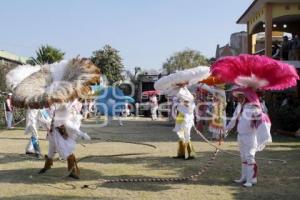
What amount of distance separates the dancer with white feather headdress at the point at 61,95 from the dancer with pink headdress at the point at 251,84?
248cm

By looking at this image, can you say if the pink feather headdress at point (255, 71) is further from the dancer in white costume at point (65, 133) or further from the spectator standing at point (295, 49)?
the spectator standing at point (295, 49)

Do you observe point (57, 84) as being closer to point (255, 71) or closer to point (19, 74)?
point (19, 74)

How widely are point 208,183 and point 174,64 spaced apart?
5299cm

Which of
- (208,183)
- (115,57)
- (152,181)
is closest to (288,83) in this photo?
(208,183)

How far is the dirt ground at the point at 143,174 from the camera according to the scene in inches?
341

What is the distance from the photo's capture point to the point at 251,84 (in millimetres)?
9570

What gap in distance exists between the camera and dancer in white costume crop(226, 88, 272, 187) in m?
9.47

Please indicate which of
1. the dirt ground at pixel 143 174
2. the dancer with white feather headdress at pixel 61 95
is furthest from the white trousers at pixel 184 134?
the dancer with white feather headdress at pixel 61 95

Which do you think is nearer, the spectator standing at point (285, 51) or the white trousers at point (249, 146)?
the white trousers at point (249, 146)

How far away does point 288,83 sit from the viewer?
9.50 meters

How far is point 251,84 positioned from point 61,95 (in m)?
3.46

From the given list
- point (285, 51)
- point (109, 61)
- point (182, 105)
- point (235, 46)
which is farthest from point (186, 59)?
point (182, 105)

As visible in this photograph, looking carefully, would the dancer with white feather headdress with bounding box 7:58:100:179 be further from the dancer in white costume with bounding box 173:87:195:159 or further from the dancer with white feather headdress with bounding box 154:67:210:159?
the dancer in white costume with bounding box 173:87:195:159

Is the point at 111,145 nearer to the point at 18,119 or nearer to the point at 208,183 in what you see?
the point at 208,183
